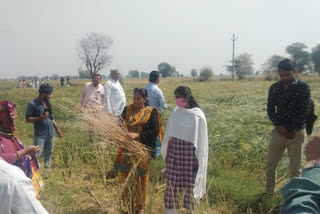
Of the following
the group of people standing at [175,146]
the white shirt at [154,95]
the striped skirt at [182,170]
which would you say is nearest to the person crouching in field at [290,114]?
the group of people standing at [175,146]

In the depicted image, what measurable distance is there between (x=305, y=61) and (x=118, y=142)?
143ft

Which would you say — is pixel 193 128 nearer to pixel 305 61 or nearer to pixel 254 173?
pixel 254 173

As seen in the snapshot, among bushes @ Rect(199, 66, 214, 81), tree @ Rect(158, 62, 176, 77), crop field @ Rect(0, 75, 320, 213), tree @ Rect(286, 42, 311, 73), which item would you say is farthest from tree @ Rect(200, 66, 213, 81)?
crop field @ Rect(0, 75, 320, 213)

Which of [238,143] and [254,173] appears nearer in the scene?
[254,173]

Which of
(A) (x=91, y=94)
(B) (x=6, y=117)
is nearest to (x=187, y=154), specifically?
(B) (x=6, y=117)

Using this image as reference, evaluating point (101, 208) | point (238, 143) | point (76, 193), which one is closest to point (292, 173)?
point (238, 143)

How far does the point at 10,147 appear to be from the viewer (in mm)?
2646

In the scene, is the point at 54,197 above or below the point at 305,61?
below

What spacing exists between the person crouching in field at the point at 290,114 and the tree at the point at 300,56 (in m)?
39.5

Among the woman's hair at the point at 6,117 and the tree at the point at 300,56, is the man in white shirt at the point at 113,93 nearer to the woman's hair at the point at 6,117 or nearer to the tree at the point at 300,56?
the woman's hair at the point at 6,117

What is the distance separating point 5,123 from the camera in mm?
2801

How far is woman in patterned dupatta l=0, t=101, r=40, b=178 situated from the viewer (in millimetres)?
2580

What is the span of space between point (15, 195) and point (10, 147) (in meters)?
1.80

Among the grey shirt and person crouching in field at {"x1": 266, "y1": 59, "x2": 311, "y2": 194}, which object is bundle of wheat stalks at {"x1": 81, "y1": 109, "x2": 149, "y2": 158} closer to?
the grey shirt
